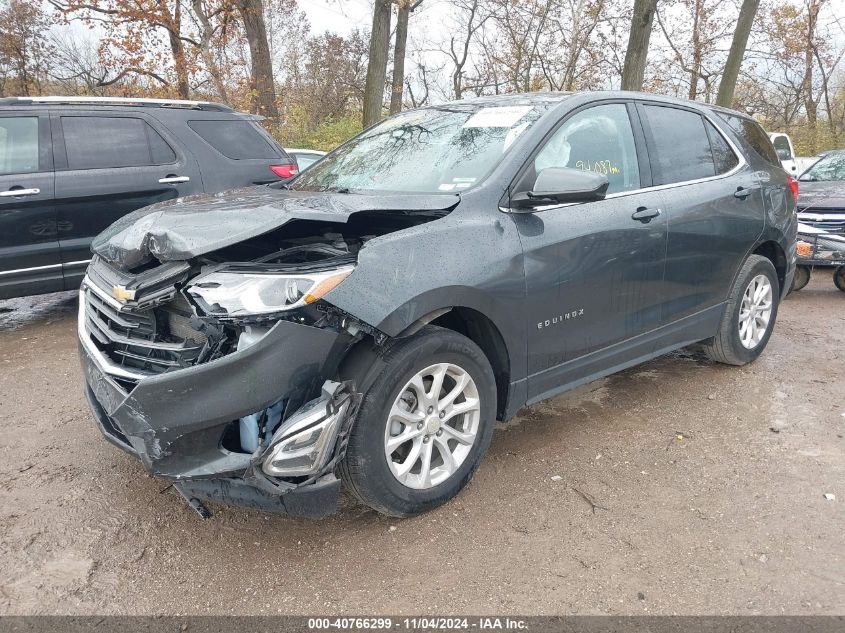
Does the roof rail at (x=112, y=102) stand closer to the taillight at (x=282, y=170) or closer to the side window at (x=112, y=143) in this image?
the side window at (x=112, y=143)

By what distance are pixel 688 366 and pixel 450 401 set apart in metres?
2.66

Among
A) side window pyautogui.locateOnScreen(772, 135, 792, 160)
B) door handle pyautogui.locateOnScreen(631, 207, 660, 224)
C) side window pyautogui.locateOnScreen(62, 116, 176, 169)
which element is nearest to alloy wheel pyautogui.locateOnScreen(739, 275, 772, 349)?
door handle pyautogui.locateOnScreen(631, 207, 660, 224)

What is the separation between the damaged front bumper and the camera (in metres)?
2.14

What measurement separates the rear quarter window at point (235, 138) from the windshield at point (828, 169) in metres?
7.74

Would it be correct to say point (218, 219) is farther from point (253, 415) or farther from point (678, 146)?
point (678, 146)

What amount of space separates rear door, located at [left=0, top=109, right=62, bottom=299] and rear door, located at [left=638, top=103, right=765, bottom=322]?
4611 mm

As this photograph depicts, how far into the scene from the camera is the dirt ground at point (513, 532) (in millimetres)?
2246

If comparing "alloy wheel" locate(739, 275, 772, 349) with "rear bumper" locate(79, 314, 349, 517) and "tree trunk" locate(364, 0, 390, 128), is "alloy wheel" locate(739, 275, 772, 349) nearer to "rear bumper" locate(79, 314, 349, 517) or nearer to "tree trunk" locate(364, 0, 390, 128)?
"rear bumper" locate(79, 314, 349, 517)

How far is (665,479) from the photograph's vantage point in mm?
3041

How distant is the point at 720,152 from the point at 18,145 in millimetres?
5382

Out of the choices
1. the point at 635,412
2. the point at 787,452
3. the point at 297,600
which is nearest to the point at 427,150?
the point at 635,412

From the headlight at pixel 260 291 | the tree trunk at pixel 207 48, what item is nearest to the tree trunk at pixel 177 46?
the tree trunk at pixel 207 48

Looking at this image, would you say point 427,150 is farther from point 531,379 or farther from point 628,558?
point 628,558

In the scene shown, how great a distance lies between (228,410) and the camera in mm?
2156
